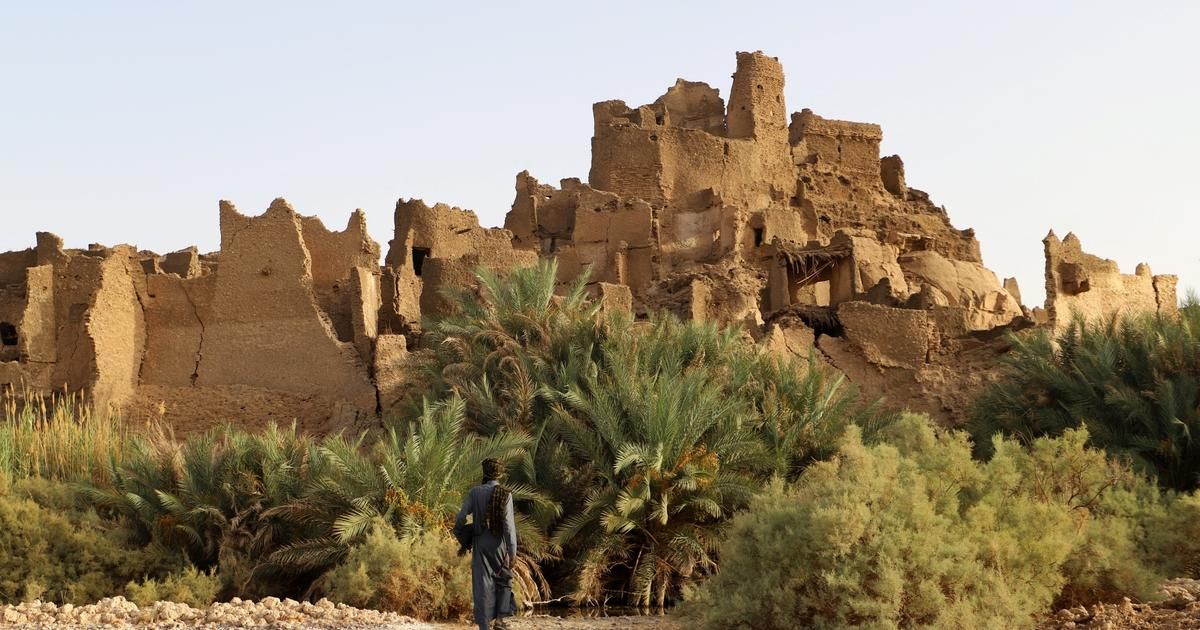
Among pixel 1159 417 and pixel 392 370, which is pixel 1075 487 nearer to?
pixel 1159 417

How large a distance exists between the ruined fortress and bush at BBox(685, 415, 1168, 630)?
27.2 feet

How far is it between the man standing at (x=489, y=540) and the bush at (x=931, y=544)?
230 cm

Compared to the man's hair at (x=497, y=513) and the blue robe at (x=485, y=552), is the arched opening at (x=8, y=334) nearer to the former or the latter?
the blue robe at (x=485, y=552)

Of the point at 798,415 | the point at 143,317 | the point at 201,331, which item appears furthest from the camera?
the point at 143,317

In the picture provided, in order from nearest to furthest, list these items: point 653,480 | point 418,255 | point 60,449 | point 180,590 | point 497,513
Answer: point 497,513 < point 180,590 < point 653,480 < point 60,449 < point 418,255

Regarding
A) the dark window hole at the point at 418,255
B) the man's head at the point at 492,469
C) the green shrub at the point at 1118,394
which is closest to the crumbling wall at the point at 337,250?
the dark window hole at the point at 418,255

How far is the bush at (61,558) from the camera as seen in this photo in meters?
17.9

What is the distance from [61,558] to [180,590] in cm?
203

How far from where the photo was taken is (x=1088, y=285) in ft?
107

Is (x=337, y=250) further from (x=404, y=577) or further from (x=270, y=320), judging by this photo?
(x=404, y=577)

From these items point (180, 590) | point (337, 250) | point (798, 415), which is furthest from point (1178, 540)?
point (337, 250)

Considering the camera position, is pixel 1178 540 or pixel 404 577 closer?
pixel 1178 540

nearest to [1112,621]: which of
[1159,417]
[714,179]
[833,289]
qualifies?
[1159,417]

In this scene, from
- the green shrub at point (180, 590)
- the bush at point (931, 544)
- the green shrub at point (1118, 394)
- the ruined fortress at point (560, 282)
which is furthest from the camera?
the ruined fortress at point (560, 282)
